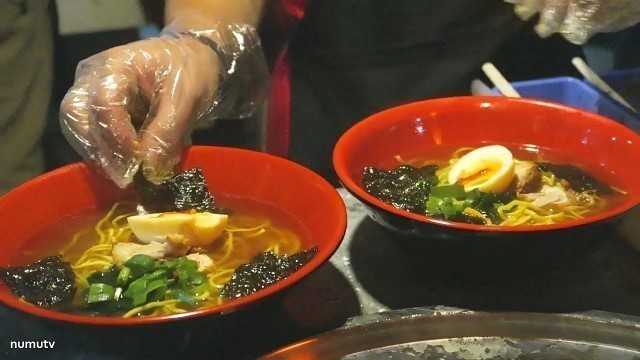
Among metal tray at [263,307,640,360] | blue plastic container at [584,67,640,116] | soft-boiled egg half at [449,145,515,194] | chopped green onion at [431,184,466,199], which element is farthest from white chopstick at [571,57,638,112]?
metal tray at [263,307,640,360]

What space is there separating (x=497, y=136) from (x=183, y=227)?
0.61 m

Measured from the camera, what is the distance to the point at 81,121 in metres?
1.09

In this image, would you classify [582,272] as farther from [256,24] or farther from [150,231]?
[256,24]

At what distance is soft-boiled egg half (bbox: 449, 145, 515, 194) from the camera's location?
1099 mm

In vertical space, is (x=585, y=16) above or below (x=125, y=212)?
above

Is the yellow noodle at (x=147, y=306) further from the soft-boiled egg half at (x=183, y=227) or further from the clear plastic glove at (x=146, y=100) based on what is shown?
the clear plastic glove at (x=146, y=100)

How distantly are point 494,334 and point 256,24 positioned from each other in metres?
0.90

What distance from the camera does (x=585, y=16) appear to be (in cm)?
120

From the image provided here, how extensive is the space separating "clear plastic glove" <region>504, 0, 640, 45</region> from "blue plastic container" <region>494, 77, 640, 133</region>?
0.75 feet

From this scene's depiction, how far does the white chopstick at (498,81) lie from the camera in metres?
1.49

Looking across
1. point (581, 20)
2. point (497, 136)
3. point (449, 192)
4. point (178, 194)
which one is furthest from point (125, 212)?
point (581, 20)

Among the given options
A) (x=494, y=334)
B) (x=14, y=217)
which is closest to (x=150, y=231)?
(x=14, y=217)

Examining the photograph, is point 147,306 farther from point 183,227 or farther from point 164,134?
point 164,134

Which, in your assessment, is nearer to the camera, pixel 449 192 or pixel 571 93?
pixel 449 192
